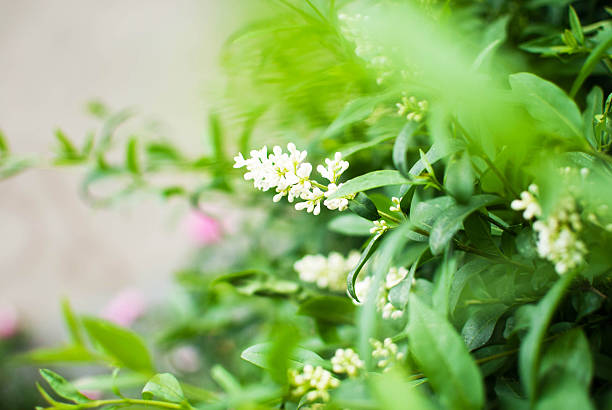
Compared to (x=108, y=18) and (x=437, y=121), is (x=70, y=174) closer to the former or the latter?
(x=108, y=18)

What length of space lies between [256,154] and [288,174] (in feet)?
0.07

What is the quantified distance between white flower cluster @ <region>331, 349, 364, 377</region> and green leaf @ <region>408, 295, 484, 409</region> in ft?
0.18

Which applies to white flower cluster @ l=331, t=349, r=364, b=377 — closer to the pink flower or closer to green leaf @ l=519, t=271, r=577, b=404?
green leaf @ l=519, t=271, r=577, b=404

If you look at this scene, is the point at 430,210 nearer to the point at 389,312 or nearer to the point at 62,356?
the point at 389,312

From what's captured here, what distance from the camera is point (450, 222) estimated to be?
21 centimetres

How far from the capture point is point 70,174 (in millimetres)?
1589

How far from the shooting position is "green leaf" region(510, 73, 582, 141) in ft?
0.70

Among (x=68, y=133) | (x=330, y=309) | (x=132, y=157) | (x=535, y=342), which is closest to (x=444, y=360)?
(x=535, y=342)

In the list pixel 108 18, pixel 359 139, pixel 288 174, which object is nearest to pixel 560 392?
pixel 288 174

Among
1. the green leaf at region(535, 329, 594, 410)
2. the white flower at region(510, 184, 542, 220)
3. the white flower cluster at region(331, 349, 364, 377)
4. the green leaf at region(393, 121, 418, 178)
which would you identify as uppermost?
the green leaf at region(393, 121, 418, 178)

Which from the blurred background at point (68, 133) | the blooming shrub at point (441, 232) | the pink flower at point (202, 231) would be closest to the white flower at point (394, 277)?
the blooming shrub at point (441, 232)

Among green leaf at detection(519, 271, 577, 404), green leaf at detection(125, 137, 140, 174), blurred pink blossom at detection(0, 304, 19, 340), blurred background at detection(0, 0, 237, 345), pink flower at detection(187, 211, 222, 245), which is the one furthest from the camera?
blurred background at detection(0, 0, 237, 345)

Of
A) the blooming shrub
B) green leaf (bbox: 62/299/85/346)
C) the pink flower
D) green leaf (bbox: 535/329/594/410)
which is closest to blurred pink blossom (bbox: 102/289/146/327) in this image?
the pink flower

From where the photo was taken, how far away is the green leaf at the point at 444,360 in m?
0.18
